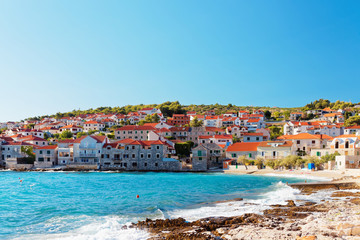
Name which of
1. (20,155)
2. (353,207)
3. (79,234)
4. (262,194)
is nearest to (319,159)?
(262,194)

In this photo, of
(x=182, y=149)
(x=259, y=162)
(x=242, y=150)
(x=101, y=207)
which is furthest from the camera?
(x=182, y=149)

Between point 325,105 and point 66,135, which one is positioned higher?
point 325,105

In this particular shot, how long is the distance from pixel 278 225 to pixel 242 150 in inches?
1673

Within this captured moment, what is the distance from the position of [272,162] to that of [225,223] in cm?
3778

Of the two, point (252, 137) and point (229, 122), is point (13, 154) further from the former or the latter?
point (229, 122)

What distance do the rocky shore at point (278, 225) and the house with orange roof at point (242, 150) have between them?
34.3 m

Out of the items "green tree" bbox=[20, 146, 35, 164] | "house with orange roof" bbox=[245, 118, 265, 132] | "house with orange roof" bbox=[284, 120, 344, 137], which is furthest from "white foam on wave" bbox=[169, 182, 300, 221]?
"house with orange roof" bbox=[245, 118, 265, 132]

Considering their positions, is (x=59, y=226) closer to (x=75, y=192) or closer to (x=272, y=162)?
(x=75, y=192)

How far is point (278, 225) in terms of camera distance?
17531 millimetres

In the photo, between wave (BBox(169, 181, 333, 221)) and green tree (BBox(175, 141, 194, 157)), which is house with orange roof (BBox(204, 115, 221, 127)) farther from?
wave (BBox(169, 181, 333, 221))

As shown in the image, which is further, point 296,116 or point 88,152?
point 296,116

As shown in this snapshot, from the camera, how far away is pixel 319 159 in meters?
48.5

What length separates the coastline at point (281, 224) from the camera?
50.1 feet

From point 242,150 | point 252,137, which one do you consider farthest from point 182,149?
point 252,137
